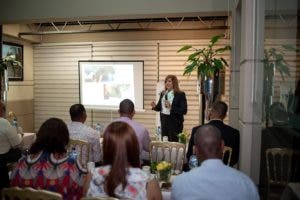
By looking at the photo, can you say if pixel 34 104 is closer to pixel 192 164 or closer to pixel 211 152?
pixel 192 164

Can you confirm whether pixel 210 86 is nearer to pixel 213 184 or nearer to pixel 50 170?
pixel 50 170

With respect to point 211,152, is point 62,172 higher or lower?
lower

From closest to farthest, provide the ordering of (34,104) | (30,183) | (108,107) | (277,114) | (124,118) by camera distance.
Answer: (30,183) < (277,114) < (124,118) < (108,107) < (34,104)

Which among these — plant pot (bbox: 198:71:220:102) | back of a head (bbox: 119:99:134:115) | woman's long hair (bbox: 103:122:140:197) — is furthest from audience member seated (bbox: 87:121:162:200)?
plant pot (bbox: 198:71:220:102)

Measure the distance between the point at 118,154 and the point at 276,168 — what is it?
92.2 inches

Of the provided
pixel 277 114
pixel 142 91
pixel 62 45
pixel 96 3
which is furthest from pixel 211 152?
pixel 62 45

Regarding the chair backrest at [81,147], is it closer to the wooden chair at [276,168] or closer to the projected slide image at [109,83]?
the wooden chair at [276,168]

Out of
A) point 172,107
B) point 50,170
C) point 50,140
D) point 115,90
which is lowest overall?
point 50,170

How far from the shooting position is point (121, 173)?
7.14 feet

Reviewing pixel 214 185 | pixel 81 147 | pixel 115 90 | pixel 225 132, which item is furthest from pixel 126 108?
pixel 115 90

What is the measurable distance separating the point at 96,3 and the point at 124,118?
2.93m

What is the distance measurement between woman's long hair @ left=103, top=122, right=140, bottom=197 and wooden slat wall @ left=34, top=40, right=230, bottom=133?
6.41m

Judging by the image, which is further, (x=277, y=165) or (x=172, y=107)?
(x=172, y=107)

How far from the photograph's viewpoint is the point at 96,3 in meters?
6.23
